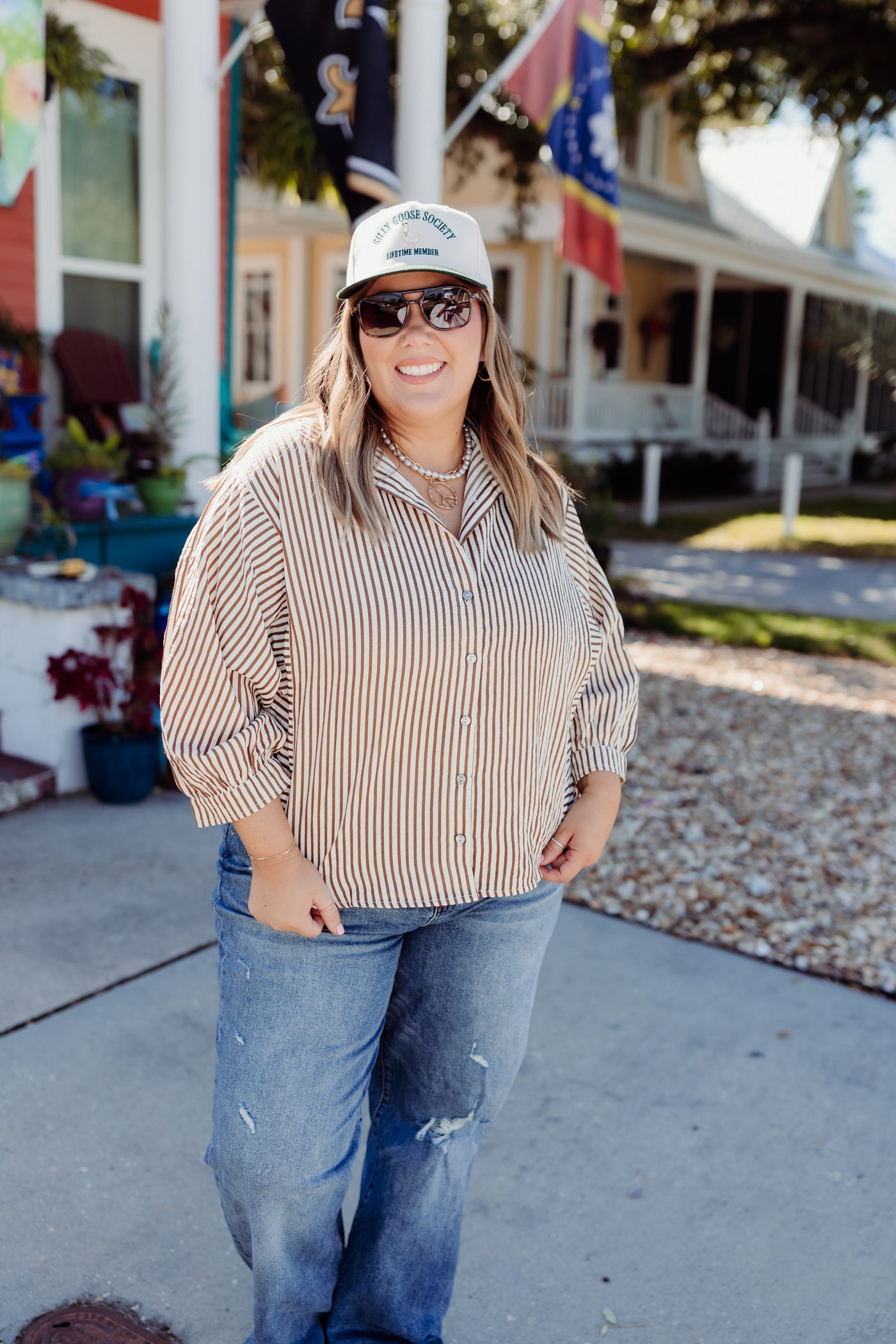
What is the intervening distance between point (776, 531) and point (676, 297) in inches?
Answer: 289

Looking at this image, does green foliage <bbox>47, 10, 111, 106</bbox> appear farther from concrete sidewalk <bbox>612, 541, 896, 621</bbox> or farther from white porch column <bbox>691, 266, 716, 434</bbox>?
white porch column <bbox>691, 266, 716, 434</bbox>

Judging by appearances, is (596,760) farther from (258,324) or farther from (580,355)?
(258,324)

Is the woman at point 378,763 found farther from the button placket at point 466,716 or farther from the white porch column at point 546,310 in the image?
the white porch column at point 546,310

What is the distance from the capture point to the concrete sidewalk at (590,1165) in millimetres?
2283

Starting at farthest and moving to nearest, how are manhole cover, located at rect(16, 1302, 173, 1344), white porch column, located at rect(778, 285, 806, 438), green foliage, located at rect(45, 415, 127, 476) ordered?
white porch column, located at rect(778, 285, 806, 438), green foliage, located at rect(45, 415, 127, 476), manhole cover, located at rect(16, 1302, 173, 1344)

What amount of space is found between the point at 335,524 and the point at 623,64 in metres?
9.34

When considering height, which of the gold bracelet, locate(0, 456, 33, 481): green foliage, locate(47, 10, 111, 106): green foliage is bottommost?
the gold bracelet

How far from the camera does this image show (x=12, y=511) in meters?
4.93

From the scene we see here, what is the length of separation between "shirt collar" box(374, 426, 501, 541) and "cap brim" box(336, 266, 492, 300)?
24 cm

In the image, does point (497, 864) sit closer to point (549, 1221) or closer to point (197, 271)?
point (549, 1221)

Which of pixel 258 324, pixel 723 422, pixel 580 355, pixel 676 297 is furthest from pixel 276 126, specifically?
pixel 676 297

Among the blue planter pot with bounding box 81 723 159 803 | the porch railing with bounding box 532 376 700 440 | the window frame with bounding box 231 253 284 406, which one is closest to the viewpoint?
the blue planter pot with bounding box 81 723 159 803

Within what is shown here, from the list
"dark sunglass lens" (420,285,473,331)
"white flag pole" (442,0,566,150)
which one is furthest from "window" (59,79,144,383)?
"dark sunglass lens" (420,285,473,331)

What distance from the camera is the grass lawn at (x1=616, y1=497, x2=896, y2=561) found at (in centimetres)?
1273
